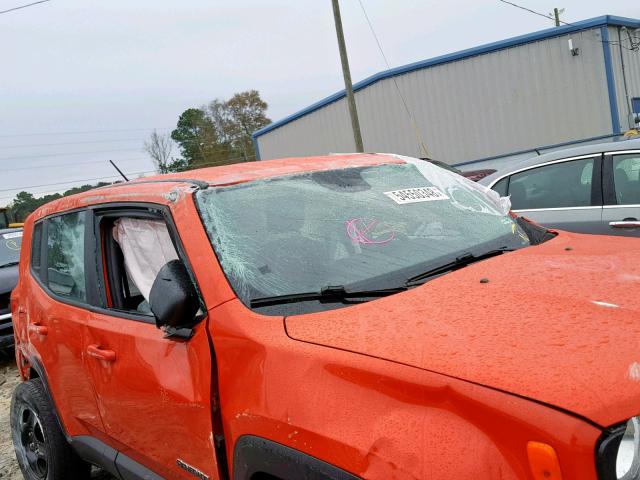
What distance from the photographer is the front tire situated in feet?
10.7

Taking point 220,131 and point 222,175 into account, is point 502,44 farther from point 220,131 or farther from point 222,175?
point 220,131

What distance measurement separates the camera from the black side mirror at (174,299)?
6.40 feet

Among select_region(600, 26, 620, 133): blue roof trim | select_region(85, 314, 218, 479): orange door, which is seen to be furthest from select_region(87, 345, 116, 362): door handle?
select_region(600, 26, 620, 133): blue roof trim

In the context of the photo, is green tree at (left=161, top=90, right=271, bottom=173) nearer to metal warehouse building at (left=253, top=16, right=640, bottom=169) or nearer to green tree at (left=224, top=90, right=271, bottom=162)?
green tree at (left=224, top=90, right=271, bottom=162)

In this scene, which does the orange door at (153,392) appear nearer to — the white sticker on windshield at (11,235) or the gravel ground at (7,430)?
the gravel ground at (7,430)

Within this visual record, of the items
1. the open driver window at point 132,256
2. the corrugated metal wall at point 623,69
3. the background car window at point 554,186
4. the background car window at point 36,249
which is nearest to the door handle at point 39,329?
the background car window at point 36,249

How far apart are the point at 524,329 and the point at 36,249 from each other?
310 cm

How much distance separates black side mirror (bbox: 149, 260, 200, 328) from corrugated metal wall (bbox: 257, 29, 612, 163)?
16.2 metres

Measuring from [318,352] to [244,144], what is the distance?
56.1 metres

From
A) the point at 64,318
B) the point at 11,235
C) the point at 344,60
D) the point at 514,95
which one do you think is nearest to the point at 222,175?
the point at 64,318

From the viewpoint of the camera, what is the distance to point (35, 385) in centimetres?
346

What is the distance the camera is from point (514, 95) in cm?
1694

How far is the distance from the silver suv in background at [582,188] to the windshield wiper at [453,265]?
2448 millimetres

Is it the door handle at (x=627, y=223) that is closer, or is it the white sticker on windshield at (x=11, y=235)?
the door handle at (x=627, y=223)
